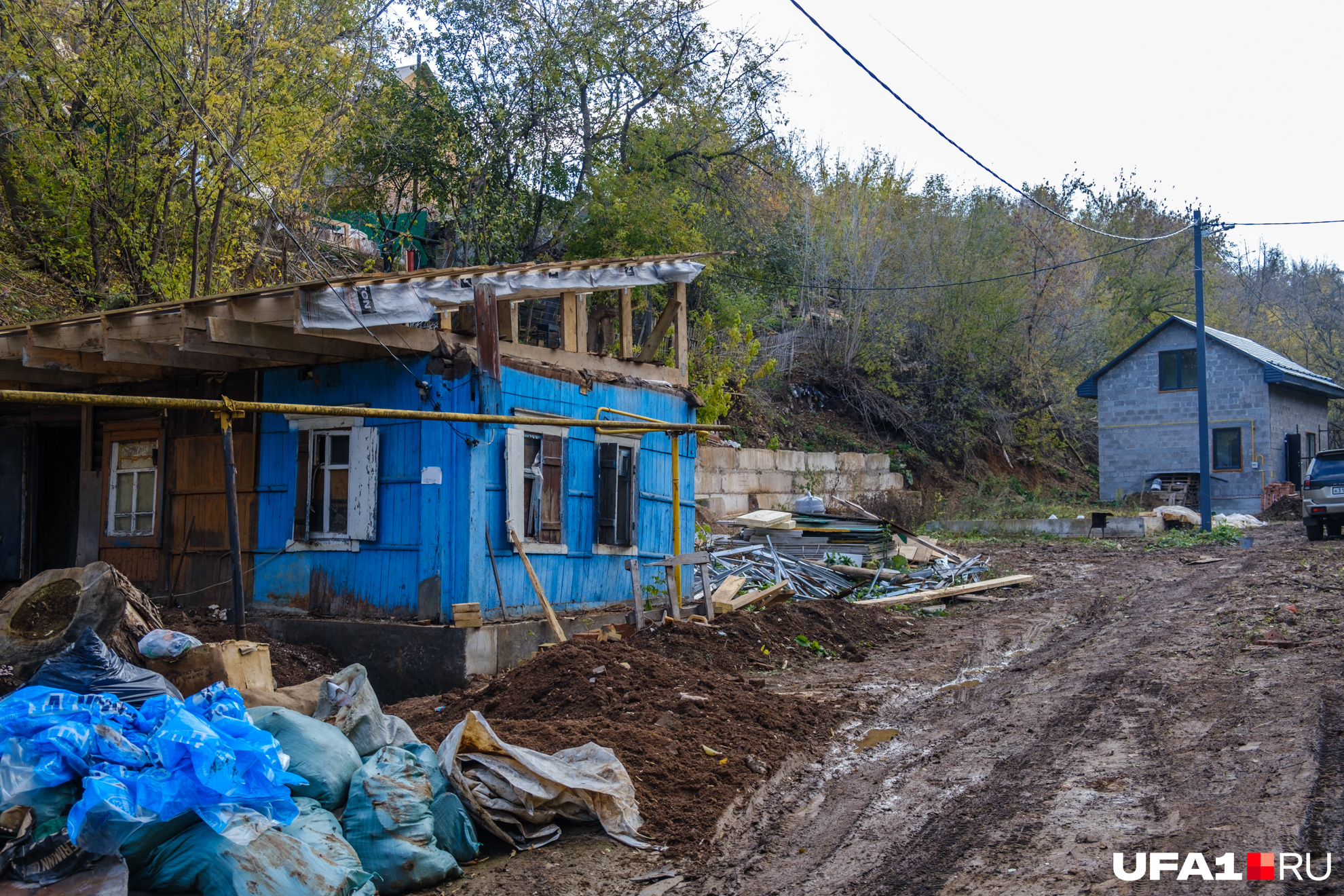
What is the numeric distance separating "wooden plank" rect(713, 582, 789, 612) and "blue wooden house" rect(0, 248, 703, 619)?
1.11m

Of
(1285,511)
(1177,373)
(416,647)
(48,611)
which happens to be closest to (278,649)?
(416,647)

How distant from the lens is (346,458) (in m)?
9.23

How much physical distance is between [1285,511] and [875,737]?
85.2ft

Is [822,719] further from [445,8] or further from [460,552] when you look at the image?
[445,8]

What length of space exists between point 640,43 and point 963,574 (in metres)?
12.0

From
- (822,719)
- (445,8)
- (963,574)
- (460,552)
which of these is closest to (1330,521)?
(963,574)

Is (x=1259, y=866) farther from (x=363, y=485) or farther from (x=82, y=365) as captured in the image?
(x=82, y=365)

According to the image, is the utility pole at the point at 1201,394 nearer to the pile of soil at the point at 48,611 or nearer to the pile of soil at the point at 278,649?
the pile of soil at the point at 278,649

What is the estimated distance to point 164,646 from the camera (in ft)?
19.2

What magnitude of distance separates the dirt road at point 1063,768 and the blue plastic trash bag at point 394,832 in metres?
0.93

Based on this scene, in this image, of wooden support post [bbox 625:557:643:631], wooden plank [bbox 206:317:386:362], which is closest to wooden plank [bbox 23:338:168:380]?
wooden plank [bbox 206:317:386:362]

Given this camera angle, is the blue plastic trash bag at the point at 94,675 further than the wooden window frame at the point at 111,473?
No

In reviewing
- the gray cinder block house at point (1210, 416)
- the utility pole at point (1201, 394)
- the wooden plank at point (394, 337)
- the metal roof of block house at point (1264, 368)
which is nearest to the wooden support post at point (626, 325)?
the wooden plank at point (394, 337)

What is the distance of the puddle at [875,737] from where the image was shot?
6496 mm
